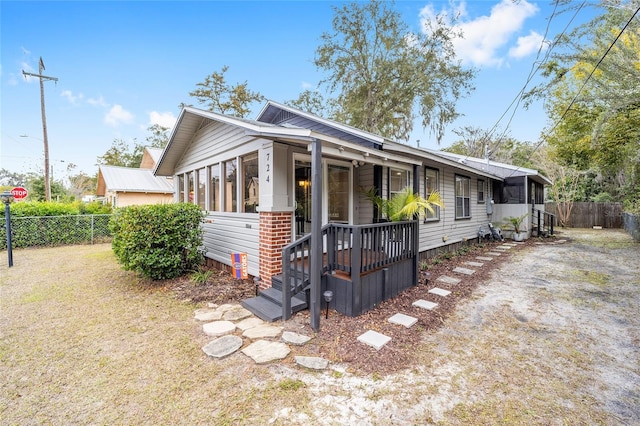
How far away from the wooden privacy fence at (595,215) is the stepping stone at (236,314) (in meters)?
21.2

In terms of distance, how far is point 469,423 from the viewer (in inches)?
83.0

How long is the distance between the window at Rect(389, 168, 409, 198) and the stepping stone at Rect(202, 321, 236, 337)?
4429mm

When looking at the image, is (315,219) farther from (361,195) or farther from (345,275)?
(361,195)

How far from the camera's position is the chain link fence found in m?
9.73

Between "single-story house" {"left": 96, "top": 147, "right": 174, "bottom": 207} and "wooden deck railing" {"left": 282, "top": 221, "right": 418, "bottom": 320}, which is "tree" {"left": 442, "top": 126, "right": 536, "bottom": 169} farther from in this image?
"single-story house" {"left": 96, "top": 147, "right": 174, "bottom": 207}

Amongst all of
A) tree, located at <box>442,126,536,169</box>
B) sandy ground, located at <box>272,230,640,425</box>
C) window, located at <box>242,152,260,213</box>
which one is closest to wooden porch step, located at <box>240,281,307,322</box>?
sandy ground, located at <box>272,230,640,425</box>

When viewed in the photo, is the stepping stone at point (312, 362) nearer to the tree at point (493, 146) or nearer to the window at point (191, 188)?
the window at point (191, 188)

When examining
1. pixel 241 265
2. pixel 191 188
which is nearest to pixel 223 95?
pixel 191 188

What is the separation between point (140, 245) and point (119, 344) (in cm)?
253

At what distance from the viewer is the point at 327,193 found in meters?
5.74

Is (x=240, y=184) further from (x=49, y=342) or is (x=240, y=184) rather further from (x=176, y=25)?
(x=176, y=25)

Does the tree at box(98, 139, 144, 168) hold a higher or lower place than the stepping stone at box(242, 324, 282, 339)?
higher

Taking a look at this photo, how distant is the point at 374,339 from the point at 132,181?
17.7m

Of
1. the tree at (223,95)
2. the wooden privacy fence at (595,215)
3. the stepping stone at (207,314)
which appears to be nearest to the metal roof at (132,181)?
the tree at (223,95)
